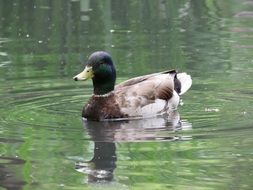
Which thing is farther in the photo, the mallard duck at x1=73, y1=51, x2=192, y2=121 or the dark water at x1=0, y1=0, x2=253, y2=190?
the mallard duck at x1=73, y1=51, x2=192, y2=121

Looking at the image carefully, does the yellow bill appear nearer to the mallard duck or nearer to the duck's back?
the mallard duck

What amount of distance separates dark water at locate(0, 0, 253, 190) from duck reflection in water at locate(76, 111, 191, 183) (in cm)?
1

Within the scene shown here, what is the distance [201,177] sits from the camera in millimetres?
8711

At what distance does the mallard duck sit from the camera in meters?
Result: 12.1

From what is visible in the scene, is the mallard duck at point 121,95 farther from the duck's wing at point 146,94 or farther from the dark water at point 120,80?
the dark water at point 120,80

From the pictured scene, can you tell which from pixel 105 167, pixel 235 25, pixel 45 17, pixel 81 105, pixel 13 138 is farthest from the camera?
pixel 45 17

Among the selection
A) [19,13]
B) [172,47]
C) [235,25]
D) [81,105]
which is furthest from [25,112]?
[19,13]

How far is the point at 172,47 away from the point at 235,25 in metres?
3.25

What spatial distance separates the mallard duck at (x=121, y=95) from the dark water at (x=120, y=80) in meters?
0.25

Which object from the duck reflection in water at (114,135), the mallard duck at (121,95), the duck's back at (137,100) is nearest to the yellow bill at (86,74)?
the mallard duck at (121,95)

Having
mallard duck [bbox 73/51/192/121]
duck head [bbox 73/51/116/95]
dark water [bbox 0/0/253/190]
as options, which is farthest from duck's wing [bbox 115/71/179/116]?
dark water [bbox 0/0/253/190]

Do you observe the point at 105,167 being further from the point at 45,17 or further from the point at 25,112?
the point at 45,17

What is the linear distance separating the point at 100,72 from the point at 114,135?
62.8 inches

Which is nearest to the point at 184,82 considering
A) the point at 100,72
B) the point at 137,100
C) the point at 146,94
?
the point at 146,94
